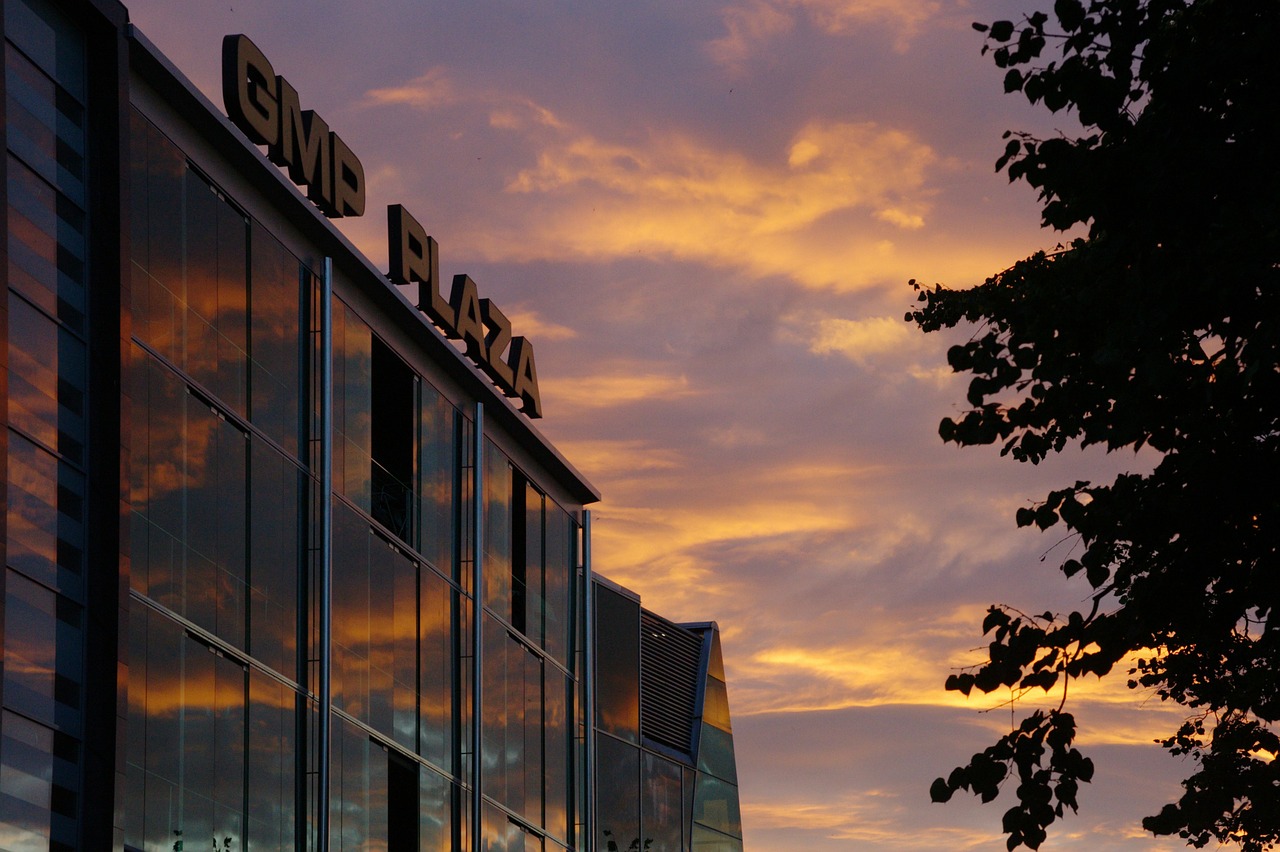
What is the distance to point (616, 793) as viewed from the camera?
154 feet

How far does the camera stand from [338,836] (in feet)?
96.3

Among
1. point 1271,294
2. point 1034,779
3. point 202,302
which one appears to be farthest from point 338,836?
point 1271,294

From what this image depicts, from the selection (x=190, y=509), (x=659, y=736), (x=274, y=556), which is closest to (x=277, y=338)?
(x=274, y=556)

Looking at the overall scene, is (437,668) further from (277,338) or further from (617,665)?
(617,665)

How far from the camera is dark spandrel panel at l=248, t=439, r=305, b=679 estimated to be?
88.8 ft

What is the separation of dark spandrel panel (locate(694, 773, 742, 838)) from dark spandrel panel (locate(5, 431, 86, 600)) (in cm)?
3279

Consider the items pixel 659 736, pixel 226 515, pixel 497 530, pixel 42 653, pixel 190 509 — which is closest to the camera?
pixel 42 653

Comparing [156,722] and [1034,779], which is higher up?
[156,722]

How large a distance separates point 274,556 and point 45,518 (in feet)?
22.2

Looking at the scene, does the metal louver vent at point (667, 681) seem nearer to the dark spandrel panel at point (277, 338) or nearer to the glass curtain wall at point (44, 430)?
the dark spandrel panel at point (277, 338)

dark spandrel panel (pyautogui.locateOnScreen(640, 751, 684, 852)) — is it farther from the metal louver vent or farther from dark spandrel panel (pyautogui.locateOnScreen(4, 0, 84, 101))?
dark spandrel panel (pyautogui.locateOnScreen(4, 0, 84, 101))

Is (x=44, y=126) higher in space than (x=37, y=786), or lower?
higher

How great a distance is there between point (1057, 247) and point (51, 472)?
13.6 meters

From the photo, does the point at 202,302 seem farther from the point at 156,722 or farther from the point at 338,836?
the point at 338,836
